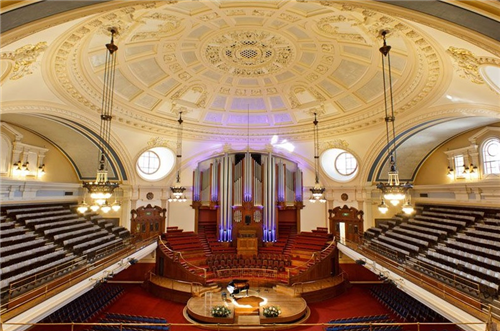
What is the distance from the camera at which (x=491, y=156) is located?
1299 cm

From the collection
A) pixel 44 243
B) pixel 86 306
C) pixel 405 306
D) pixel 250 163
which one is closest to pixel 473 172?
pixel 405 306

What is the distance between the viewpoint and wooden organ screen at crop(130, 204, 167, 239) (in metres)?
16.0

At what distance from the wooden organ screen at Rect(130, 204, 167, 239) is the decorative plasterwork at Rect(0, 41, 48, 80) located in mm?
9975

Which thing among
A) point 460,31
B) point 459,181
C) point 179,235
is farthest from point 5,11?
point 459,181

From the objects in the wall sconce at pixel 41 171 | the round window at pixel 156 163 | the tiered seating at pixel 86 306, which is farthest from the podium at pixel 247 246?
the wall sconce at pixel 41 171

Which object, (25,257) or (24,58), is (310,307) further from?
(24,58)

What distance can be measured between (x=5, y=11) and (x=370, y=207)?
17.0 metres

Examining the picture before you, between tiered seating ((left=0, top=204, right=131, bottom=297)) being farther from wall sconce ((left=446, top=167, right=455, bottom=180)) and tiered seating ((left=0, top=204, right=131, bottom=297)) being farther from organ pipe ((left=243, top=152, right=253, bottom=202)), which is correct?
wall sconce ((left=446, top=167, right=455, bottom=180))

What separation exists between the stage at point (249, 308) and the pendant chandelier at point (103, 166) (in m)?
6.02

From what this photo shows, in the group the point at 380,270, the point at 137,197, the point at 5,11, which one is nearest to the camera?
the point at 5,11

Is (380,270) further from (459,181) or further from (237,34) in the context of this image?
(237,34)

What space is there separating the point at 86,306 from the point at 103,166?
7.68 metres

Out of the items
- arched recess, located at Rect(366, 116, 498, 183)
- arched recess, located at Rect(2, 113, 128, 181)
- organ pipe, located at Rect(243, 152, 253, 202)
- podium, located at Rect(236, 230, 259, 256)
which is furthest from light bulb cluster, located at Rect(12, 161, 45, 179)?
arched recess, located at Rect(366, 116, 498, 183)

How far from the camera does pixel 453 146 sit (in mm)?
14969
